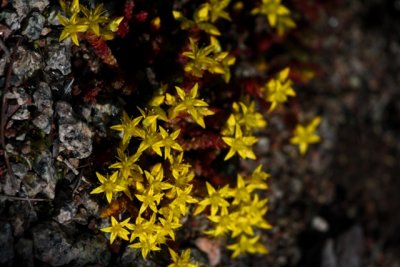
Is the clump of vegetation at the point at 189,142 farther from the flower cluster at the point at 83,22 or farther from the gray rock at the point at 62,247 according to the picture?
the gray rock at the point at 62,247

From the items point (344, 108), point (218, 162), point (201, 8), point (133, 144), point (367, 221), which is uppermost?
point (201, 8)

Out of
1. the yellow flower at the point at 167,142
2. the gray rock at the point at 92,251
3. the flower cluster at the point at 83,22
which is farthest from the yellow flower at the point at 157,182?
the flower cluster at the point at 83,22

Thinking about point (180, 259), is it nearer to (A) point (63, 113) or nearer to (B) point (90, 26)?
(A) point (63, 113)

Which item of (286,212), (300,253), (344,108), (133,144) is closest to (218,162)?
(133,144)

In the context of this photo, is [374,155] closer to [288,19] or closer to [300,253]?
[300,253]

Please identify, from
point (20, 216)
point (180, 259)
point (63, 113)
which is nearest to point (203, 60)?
point (63, 113)

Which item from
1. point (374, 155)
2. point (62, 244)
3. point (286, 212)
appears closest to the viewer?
point (62, 244)
